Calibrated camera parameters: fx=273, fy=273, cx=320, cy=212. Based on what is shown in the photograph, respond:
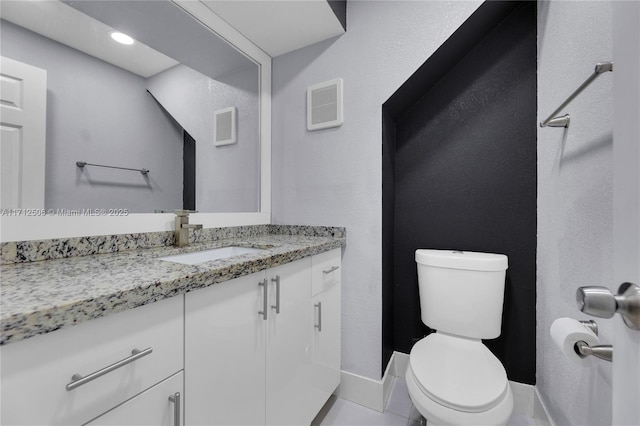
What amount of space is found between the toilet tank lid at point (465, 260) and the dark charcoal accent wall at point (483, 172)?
0.19 meters

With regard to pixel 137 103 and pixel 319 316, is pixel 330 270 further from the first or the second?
pixel 137 103

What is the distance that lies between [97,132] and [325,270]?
3.73 ft

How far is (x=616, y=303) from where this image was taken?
36 centimetres

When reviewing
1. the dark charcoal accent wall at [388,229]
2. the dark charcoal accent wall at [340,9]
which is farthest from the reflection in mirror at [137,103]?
the dark charcoal accent wall at [388,229]

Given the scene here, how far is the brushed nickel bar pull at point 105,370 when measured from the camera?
1.57 ft

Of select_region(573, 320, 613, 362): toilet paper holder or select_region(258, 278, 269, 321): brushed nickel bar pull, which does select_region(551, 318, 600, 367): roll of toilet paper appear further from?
select_region(258, 278, 269, 321): brushed nickel bar pull

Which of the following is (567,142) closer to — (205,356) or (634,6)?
(634,6)

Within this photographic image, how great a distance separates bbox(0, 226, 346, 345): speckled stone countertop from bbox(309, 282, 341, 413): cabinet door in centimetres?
45

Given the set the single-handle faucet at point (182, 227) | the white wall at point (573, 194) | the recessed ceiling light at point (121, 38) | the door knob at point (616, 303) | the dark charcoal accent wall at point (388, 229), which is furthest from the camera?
the dark charcoal accent wall at point (388, 229)

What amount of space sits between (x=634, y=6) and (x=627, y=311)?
1.33 ft

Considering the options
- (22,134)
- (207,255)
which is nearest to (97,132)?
(22,134)

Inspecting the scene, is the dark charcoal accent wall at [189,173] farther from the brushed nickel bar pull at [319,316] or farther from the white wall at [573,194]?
the white wall at [573,194]

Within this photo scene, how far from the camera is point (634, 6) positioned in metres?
0.36

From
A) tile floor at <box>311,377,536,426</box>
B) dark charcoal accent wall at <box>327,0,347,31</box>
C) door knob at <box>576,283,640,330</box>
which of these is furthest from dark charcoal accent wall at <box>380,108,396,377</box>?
door knob at <box>576,283,640,330</box>
